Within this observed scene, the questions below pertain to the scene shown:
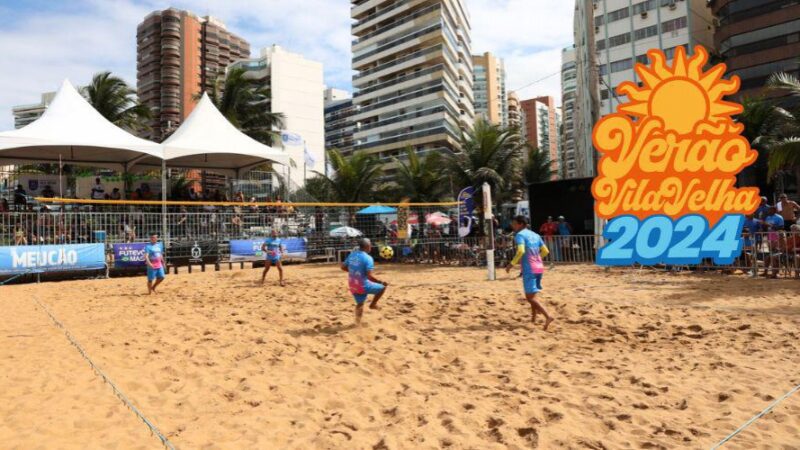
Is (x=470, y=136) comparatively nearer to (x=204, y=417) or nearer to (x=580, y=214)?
(x=580, y=214)

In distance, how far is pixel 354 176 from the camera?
31.8 m

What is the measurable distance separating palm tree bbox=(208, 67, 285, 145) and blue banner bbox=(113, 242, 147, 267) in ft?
46.6

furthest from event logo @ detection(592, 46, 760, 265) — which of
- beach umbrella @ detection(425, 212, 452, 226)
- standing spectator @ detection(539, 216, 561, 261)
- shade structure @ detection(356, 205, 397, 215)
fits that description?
shade structure @ detection(356, 205, 397, 215)

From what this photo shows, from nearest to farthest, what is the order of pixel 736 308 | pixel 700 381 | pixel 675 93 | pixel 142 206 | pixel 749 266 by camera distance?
pixel 700 381 → pixel 736 308 → pixel 675 93 → pixel 749 266 → pixel 142 206

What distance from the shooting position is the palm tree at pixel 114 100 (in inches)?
1022

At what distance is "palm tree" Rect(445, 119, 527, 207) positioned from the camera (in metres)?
26.1

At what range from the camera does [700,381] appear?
4.74 m

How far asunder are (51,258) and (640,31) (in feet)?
171

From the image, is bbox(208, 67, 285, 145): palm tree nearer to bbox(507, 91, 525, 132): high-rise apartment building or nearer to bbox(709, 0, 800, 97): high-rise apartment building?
bbox(709, 0, 800, 97): high-rise apartment building

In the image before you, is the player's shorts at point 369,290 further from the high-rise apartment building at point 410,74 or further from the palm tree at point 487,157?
the high-rise apartment building at point 410,74

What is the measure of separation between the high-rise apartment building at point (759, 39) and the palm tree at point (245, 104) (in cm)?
3405

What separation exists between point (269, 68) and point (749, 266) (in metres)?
75.0

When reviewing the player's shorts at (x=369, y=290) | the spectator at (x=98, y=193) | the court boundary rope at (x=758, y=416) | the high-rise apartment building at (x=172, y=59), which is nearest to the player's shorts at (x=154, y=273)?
the player's shorts at (x=369, y=290)

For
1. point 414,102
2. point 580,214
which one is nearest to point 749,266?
point 580,214
